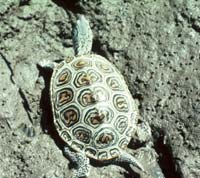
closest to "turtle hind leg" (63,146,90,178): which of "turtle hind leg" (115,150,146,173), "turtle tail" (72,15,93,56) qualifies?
"turtle hind leg" (115,150,146,173)

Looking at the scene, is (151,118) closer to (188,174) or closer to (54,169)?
(188,174)

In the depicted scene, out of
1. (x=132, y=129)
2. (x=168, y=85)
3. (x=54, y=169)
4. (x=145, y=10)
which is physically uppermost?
(x=145, y=10)

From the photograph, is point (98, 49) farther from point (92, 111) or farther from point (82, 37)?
point (92, 111)

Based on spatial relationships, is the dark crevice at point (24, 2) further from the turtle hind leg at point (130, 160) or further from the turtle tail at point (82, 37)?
the turtle hind leg at point (130, 160)

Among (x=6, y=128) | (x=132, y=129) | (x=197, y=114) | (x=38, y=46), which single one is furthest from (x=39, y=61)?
(x=197, y=114)

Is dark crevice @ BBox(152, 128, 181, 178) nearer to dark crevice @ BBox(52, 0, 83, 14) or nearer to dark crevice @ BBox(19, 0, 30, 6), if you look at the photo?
dark crevice @ BBox(52, 0, 83, 14)

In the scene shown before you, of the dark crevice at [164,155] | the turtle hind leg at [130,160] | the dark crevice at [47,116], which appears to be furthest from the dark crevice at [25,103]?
the dark crevice at [164,155]
